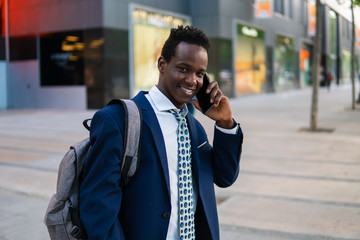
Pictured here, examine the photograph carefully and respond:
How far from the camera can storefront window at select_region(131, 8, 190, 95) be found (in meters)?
21.2

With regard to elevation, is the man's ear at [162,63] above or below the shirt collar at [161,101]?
above

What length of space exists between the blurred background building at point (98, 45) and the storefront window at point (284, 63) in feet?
24.3

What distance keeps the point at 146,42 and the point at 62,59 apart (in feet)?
13.9

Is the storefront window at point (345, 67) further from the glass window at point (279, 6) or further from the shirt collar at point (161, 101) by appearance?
the shirt collar at point (161, 101)

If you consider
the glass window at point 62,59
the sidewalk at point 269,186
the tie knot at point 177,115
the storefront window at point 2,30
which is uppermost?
the storefront window at point 2,30

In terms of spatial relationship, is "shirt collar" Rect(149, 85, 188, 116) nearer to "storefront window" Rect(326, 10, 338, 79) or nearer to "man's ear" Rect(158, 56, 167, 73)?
"man's ear" Rect(158, 56, 167, 73)

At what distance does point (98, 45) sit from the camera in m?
19.6

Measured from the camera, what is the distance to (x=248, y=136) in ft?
35.8

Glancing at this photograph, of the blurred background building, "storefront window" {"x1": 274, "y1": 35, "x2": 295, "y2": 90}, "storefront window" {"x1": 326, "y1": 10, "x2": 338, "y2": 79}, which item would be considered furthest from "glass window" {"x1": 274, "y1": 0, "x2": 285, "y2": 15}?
"storefront window" {"x1": 326, "y1": 10, "x2": 338, "y2": 79}

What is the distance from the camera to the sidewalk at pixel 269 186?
432cm

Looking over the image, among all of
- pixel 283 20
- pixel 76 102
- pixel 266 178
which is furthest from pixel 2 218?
pixel 283 20

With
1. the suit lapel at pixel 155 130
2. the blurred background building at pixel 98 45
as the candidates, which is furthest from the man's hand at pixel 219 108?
the blurred background building at pixel 98 45

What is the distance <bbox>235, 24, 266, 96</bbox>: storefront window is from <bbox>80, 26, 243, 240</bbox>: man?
88.6 feet

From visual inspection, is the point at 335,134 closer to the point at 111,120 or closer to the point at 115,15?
the point at 111,120
